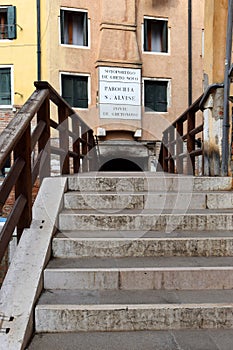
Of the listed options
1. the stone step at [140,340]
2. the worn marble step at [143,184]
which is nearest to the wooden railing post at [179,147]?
the worn marble step at [143,184]

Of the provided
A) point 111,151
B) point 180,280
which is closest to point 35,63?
point 111,151

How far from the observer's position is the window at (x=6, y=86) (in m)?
11.8

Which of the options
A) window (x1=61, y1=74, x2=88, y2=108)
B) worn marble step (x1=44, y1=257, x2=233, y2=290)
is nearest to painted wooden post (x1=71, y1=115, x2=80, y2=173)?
worn marble step (x1=44, y1=257, x2=233, y2=290)

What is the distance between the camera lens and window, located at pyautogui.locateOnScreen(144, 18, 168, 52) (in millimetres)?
12688

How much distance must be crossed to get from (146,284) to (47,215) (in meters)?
0.91

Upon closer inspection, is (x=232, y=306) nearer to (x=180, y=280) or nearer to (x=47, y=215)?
(x=180, y=280)

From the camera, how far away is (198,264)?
7.77ft

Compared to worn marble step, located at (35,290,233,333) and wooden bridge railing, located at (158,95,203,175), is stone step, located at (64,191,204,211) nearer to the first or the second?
worn marble step, located at (35,290,233,333)

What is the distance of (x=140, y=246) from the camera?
2.53m

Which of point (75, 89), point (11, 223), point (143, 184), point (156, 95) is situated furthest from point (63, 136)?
point (156, 95)

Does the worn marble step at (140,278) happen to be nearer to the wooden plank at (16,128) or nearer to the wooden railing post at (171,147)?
the wooden plank at (16,128)

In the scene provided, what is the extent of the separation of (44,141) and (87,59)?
938 cm

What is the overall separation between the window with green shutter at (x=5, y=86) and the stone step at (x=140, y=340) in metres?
10.8

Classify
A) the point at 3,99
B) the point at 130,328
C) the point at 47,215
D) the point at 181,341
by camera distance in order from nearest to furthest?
1. the point at 181,341
2. the point at 130,328
3. the point at 47,215
4. the point at 3,99
